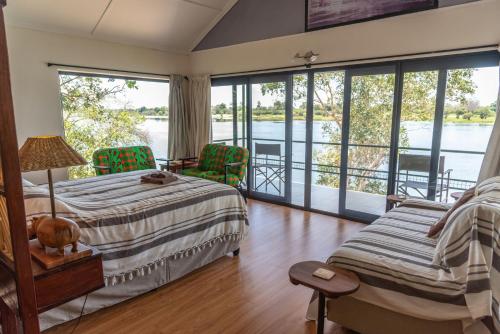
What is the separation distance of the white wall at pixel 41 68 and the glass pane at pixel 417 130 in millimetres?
4218

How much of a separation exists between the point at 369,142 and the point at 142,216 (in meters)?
2.99

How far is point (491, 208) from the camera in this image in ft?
5.74

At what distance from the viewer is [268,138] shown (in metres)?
5.21

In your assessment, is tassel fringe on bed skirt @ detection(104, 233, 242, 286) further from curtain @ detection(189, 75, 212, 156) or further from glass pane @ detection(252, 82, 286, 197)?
curtain @ detection(189, 75, 212, 156)

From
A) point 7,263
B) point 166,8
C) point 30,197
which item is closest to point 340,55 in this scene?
point 166,8

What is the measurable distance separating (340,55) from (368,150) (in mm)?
1285

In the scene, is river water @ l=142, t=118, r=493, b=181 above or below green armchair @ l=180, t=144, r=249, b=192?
above

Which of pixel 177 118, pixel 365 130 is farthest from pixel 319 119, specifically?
pixel 177 118

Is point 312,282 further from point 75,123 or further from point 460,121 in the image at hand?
point 75,123

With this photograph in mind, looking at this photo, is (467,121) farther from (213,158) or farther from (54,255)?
(54,255)

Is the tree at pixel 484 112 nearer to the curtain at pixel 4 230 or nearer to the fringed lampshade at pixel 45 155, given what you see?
the fringed lampshade at pixel 45 155

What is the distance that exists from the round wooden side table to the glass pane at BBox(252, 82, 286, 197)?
10.4 feet

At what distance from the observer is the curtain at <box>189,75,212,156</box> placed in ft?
18.8

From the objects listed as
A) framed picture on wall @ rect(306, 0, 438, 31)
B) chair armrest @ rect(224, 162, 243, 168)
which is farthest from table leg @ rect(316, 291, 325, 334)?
framed picture on wall @ rect(306, 0, 438, 31)
